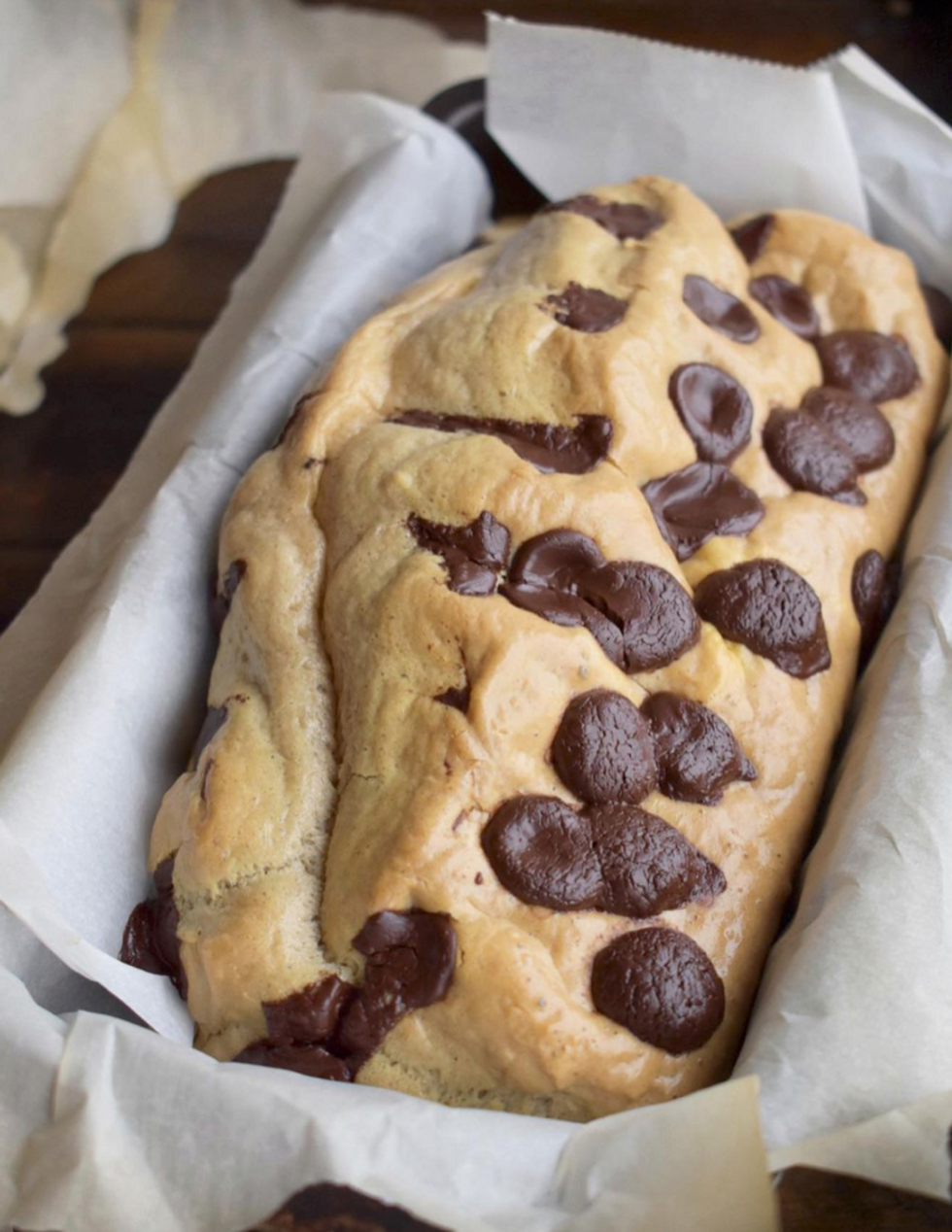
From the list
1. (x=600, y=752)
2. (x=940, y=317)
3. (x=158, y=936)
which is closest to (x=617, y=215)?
(x=940, y=317)

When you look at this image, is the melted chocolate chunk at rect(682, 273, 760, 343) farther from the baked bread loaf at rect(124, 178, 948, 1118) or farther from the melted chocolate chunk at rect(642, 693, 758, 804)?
the melted chocolate chunk at rect(642, 693, 758, 804)

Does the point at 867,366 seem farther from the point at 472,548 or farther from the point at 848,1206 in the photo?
the point at 848,1206

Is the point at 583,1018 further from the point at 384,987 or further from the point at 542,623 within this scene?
the point at 542,623

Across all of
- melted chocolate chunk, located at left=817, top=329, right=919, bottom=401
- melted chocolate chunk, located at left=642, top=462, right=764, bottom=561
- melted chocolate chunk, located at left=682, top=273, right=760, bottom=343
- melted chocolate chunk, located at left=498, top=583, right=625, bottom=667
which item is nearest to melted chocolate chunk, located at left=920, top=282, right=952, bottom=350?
melted chocolate chunk, located at left=817, top=329, right=919, bottom=401

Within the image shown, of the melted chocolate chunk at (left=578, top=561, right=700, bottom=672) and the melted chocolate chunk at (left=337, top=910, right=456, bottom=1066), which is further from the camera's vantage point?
the melted chocolate chunk at (left=578, top=561, right=700, bottom=672)

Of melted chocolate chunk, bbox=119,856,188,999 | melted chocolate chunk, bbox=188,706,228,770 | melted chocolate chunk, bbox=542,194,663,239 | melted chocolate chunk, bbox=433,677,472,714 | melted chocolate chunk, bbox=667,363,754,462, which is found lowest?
melted chocolate chunk, bbox=119,856,188,999

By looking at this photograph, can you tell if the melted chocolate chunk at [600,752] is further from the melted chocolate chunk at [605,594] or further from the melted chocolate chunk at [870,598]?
the melted chocolate chunk at [870,598]

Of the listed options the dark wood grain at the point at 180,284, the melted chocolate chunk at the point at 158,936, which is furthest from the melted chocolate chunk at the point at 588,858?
the dark wood grain at the point at 180,284
